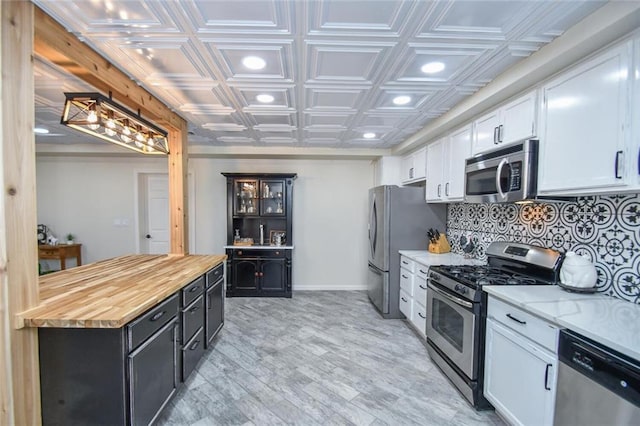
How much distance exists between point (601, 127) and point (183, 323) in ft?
9.81

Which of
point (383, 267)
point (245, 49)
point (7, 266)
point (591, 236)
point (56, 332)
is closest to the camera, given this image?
point (7, 266)

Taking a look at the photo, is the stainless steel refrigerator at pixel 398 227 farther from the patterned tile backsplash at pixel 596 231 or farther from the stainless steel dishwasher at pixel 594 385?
the stainless steel dishwasher at pixel 594 385

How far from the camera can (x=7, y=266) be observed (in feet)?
4.17

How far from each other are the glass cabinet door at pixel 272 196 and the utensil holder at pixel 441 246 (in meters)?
2.41

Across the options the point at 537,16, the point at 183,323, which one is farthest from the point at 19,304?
the point at 537,16

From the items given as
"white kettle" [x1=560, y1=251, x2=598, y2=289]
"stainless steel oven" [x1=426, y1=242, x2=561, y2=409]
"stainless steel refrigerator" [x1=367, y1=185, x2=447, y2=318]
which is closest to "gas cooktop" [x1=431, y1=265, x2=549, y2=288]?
"stainless steel oven" [x1=426, y1=242, x2=561, y2=409]

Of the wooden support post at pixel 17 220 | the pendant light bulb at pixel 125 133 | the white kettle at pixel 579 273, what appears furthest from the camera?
the pendant light bulb at pixel 125 133

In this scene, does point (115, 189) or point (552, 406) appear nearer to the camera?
point (552, 406)

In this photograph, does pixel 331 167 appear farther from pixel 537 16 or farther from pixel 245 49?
pixel 537 16

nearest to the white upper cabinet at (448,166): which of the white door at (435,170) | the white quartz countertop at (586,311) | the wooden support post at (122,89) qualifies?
the white door at (435,170)

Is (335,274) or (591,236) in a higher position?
(591,236)

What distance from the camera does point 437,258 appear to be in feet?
10.3

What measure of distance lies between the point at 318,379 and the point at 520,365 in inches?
60.0

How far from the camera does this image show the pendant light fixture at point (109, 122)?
1932mm
